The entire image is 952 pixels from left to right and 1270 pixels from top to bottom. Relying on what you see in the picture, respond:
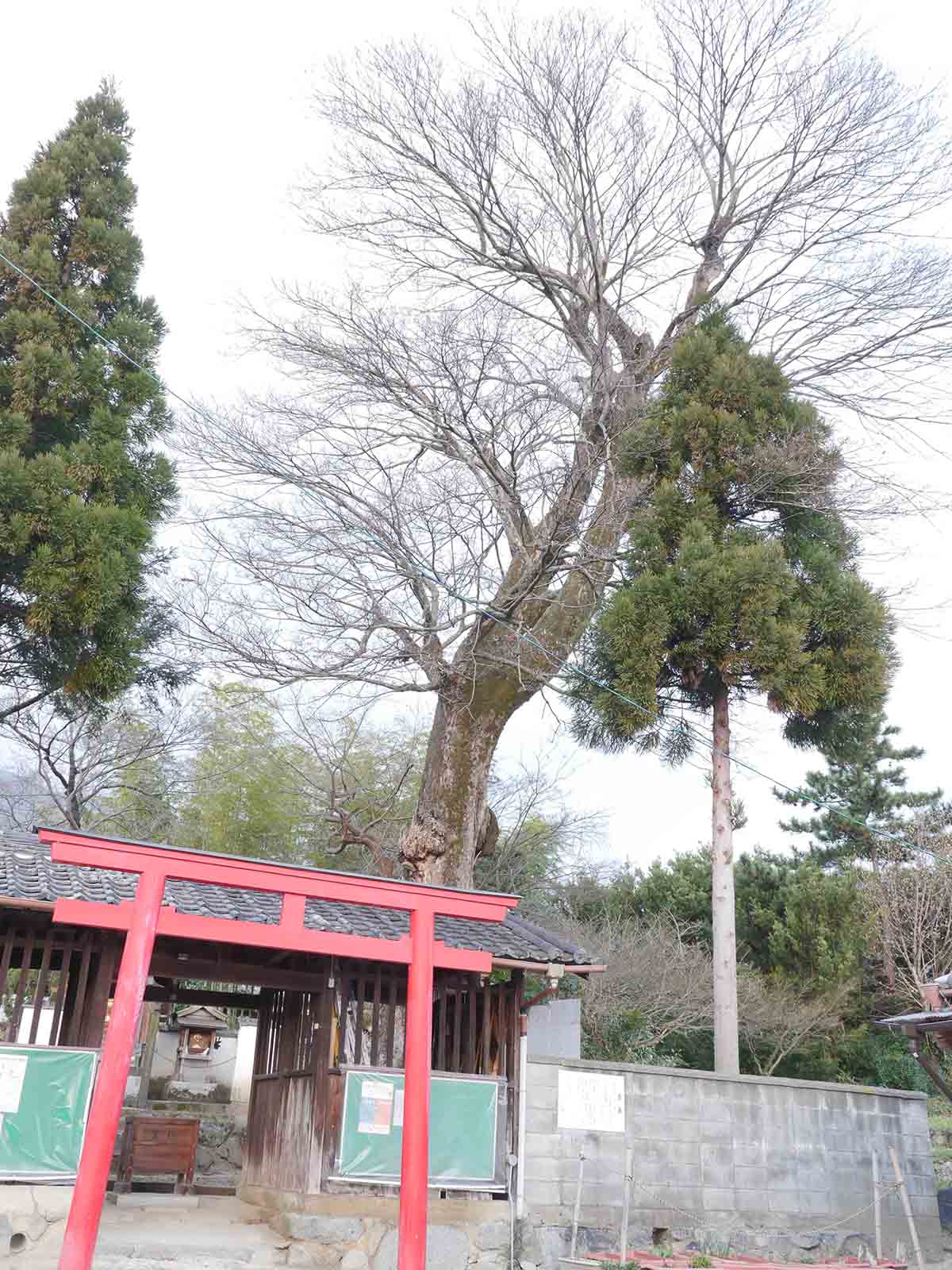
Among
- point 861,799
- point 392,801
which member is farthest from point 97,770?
point 861,799

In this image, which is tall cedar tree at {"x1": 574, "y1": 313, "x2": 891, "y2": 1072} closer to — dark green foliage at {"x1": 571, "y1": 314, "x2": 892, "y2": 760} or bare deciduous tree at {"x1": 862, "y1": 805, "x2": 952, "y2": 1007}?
dark green foliage at {"x1": 571, "y1": 314, "x2": 892, "y2": 760}

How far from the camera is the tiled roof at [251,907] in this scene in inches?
299

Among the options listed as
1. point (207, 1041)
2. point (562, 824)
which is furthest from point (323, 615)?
point (207, 1041)

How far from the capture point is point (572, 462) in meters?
12.0

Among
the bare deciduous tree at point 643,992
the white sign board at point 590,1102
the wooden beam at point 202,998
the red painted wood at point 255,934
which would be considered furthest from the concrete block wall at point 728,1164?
the bare deciduous tree at point 643,992

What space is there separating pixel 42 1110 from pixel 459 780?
526 centimetres

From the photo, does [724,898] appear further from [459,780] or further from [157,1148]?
[157,1148]

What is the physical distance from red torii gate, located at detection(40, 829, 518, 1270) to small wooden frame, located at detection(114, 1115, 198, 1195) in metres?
6.19

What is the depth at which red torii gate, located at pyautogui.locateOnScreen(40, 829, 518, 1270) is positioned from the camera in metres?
5.13

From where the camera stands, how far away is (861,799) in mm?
23656

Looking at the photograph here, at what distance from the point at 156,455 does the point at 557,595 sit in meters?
5.32

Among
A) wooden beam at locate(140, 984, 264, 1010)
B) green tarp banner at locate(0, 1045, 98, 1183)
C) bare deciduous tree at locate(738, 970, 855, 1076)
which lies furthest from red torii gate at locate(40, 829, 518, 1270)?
bare deciduous tree at locate(738, 970, 855, 1076)

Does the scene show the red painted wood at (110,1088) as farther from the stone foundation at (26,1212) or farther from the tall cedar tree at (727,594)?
the tall cedar tree at (727,594)

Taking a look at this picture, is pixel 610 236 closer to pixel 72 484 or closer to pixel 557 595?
pixel 557 595
